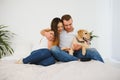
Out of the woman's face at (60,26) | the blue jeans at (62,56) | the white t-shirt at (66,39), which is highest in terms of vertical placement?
the woman's face at (60,26)

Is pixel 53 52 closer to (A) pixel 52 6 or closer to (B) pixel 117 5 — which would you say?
(A) pixel 52 6

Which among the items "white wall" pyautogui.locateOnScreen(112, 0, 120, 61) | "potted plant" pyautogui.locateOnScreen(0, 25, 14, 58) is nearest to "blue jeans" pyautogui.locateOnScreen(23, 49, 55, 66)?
"potted plant" pyautogui.locateOnScreen(0, 25, 14, 58)

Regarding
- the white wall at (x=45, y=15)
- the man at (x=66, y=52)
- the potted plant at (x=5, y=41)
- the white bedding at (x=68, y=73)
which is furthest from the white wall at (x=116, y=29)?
the potted plant at (x=5, y=41)

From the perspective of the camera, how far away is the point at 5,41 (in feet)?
9.55

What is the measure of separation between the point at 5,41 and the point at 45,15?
76 centimetres

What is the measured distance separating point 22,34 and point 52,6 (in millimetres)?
664

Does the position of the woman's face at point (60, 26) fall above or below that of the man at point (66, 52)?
above

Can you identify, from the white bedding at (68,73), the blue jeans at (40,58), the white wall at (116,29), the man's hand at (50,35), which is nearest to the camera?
the white bedding at (68,73)

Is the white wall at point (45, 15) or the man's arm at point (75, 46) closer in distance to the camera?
the man's arm at point (75, 46)

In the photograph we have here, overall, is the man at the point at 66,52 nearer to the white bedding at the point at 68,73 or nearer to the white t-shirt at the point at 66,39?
the white t-shirt at the point at 66,39

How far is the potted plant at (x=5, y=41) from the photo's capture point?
9.18 feet

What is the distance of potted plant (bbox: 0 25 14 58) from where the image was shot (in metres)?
2.80

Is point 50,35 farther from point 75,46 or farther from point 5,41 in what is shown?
point 5,41

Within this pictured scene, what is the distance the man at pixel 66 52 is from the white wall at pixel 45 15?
683mm
